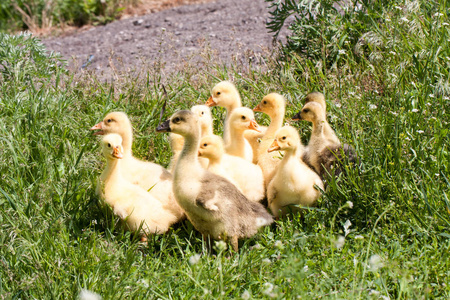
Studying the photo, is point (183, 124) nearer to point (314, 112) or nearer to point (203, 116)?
point (203, 116)

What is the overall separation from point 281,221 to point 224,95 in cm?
156

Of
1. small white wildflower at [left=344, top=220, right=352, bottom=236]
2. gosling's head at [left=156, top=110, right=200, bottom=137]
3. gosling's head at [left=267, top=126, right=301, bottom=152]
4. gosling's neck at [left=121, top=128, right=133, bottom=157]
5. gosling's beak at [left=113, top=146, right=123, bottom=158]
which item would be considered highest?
gosling's head at [left=156, top=110, right=200, bottom=137]

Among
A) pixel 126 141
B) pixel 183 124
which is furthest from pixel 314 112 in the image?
pixel 126 141

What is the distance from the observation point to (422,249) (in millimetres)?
3803

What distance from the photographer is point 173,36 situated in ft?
29.4

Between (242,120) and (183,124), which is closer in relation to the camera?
(183,124)

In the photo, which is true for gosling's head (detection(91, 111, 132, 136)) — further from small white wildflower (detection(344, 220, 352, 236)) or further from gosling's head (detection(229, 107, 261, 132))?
small white wildflower (detection(344, 220, 352, 236))

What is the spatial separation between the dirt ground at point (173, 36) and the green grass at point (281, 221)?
5.46 feet

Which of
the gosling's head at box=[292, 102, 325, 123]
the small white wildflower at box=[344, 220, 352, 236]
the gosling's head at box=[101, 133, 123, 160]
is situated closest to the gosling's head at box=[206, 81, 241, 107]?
the gosling's head at box=[292, 102, 325, 123]

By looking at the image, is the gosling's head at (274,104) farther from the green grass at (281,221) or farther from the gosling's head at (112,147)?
the gosling's head at (112,147)

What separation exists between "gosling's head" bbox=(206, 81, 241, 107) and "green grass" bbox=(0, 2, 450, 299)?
0.47 meters

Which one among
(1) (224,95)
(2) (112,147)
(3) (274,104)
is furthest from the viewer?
(1) (224,95)

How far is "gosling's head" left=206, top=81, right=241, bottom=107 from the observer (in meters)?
5.57

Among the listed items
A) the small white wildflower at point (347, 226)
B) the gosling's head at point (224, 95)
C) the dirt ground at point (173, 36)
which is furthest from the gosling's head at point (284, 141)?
the dirt ground at point (173, 36)
